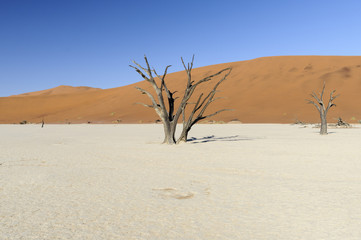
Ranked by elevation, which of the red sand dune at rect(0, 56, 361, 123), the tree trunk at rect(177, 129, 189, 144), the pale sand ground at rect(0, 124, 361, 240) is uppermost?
the red sand dune at rect(0, 56, 361, 123)

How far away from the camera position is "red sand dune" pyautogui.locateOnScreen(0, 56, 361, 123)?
39094 millimetres

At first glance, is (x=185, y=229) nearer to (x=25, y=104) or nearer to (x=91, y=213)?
(x=91, y=213)

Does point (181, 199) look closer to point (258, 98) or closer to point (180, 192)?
point (180, 192)

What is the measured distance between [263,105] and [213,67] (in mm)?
24133

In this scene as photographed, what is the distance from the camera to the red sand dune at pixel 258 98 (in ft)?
128

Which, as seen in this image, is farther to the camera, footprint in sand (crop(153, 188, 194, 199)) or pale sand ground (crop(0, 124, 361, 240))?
footprint in sand (crop(153, 188, 194, 199))

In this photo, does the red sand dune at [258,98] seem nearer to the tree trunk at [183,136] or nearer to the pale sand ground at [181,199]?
the tree trunk at [183,136]

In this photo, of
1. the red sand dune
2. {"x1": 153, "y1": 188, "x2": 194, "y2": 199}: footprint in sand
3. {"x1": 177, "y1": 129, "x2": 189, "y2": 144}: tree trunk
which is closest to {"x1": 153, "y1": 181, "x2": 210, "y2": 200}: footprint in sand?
{"x1": 153, "y1": 188, "x2": 194, "y2": 199}: footprint in sand

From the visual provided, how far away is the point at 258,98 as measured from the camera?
45.0m

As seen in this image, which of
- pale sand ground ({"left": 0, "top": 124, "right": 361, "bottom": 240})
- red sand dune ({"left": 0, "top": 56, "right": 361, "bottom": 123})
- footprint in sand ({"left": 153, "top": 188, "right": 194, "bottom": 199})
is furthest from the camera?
red sand dune ({"left": 0, "top": 56, "right": 361, "bottom": 123})

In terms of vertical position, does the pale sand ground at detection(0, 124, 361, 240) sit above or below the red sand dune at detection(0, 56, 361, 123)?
below

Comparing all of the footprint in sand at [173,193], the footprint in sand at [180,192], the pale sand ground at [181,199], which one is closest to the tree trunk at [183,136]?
the pale sand ground at [181,199]

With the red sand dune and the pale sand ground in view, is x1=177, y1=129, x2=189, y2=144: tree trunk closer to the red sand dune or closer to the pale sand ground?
the pale sand ground

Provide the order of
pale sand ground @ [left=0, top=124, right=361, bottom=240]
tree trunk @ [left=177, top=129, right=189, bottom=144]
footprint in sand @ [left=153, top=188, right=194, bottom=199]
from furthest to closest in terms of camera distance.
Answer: tree trunk @ [left=177, top=129, right=189, bottom=144] < footprint in sand @ [left=153, top=188, right=194, bottom=199] < pale sand ground @ [left=0, top=124, right=361, bottom=240]
